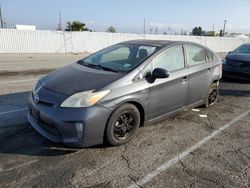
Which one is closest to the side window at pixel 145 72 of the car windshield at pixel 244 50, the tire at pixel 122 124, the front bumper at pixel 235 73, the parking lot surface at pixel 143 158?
the tire at pixel 122 124

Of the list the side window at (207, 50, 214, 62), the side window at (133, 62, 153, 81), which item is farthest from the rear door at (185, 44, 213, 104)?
the side window at (133, 62, 153, 81)

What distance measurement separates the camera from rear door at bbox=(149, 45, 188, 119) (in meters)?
4.47

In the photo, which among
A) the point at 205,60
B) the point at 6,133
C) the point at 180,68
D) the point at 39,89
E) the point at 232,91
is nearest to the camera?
the point at 39,89

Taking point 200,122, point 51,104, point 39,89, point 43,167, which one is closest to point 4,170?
point 43,167

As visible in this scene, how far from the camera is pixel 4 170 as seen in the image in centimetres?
332

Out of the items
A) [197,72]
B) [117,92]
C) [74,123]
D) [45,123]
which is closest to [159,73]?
[117,92]

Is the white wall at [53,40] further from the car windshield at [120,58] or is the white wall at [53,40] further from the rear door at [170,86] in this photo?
the rear door at [170,86]

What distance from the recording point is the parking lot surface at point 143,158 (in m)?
3.23

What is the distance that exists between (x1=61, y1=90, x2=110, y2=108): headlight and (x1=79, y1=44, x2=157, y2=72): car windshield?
0.80 meters

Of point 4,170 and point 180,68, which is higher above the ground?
point 180,68

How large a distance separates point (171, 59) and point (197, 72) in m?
0.83

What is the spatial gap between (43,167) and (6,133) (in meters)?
1.30

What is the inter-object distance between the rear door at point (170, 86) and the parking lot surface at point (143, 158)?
16.8 inches

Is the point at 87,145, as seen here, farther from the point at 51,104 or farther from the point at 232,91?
the point at 232,91
